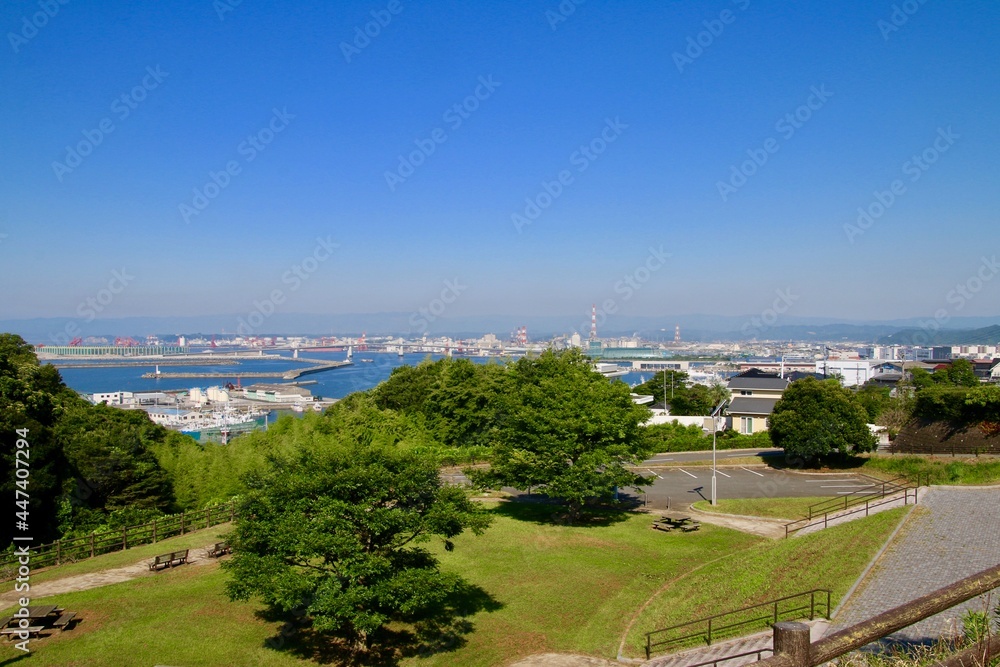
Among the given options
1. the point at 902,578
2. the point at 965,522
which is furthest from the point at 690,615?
the point at 965,522

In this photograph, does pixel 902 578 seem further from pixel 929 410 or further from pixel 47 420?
pixel 47 420

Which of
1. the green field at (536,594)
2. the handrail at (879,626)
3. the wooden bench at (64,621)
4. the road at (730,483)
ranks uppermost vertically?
the handrail at (879,626)

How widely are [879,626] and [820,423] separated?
32.1 m

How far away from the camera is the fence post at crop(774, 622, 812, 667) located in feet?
7.87

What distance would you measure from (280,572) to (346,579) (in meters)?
1.14

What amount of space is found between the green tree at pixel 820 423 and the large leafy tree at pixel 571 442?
1189 cm

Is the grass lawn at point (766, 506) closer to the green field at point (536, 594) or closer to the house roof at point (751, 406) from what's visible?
the green field at point (536, 594)

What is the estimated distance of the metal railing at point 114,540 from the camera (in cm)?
1694

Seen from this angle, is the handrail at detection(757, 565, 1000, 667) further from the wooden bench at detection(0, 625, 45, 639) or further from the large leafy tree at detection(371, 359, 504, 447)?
the large leafy tree at detection(371, 359, 504, 447)

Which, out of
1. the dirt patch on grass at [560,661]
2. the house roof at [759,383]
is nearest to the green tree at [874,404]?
the house roof at [759,383]

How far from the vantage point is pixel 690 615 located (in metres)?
14.2

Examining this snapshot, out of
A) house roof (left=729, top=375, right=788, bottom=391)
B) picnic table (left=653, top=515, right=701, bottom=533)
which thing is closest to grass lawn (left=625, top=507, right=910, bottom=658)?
picnic table (left=653, top=515, right=701, bottom=533)

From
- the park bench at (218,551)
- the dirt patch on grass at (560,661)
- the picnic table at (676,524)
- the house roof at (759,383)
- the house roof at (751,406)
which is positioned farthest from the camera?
the house roof at (759,383)

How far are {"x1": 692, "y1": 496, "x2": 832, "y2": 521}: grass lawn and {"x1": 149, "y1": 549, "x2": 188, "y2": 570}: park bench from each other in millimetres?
17976
